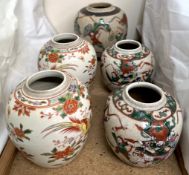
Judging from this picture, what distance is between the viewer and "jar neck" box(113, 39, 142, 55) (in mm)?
824

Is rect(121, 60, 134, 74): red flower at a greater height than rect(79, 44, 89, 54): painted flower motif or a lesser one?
lesser

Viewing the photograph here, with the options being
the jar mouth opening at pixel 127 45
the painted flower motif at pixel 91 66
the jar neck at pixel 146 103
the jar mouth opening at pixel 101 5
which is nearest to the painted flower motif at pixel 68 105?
the jar neck at pixel 146 103

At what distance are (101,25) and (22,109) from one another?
0.56 m

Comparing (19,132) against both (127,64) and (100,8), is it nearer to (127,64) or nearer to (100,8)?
(127,64)

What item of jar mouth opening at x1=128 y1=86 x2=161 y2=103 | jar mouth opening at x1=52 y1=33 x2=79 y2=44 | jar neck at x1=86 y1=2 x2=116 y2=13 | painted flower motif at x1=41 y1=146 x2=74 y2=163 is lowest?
painted flower motif at x1=41 y1=146 x2=74 y2=163

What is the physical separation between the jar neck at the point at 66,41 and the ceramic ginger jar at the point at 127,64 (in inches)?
4.3

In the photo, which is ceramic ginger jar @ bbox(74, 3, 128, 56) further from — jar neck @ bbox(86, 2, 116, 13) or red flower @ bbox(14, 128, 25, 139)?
red flower @ bbox(14, 128, 25, 139)

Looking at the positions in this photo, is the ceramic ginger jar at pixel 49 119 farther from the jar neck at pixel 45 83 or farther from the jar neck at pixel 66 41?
the jar neck at pixel 66 41

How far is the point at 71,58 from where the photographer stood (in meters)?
0.79

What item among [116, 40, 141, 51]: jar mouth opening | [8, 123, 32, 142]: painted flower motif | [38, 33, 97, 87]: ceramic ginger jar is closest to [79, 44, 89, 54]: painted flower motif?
[38, 33, 97, 87]: ceramic ginger jar

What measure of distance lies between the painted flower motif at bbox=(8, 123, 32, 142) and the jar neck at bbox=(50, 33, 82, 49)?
32 centimetres

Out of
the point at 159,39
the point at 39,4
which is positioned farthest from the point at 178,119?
the point at 39,4

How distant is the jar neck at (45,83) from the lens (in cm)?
58

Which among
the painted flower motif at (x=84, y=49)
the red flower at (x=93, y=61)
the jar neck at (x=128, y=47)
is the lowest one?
the red flower at (x=93, y=61)
